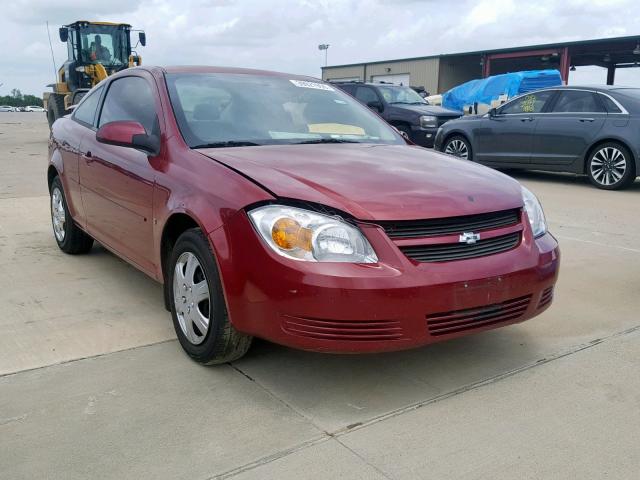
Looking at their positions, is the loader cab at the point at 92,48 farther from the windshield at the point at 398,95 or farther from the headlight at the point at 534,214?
the headlight at the point at 534,214

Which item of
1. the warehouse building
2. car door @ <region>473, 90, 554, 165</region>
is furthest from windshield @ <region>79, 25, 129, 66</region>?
the warehouse building

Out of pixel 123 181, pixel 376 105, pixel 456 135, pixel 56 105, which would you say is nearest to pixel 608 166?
pixel 456 135

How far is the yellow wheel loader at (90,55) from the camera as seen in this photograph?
699 inches

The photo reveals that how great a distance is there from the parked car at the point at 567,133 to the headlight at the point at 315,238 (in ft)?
25.5

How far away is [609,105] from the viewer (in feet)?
30.8

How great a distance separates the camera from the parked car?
30.1 feet

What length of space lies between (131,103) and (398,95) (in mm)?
11610

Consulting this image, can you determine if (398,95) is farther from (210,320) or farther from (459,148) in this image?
(210,320)

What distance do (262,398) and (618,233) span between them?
4.93 metres

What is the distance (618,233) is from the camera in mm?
6391

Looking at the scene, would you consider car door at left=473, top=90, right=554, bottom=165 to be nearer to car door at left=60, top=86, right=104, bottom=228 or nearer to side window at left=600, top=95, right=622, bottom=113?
side window at left=600, top=95, right=622, bottom=113

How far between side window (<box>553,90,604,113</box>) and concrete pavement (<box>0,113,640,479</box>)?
617 cm

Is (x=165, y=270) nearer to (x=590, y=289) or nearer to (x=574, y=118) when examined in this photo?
(x=590, y=289)

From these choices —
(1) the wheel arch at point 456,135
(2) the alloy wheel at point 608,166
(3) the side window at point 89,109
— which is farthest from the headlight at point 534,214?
(1) the wheel arch at point 456,135
